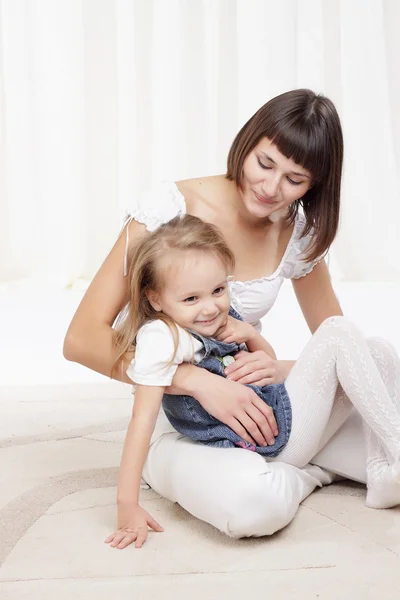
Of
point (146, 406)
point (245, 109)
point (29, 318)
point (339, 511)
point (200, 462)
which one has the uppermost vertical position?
point (245, 109)

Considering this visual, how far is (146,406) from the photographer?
4.80 feet

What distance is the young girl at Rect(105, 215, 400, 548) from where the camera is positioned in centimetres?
151

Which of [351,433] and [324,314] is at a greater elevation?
[324,314]

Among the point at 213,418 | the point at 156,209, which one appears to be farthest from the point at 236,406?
the point at 156,209

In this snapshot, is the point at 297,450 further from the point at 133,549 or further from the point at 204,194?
the point at 204,194

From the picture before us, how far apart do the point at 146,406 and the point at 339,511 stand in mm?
398

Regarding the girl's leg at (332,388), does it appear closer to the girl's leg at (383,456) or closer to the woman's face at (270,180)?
the girl's leg at (383,456)

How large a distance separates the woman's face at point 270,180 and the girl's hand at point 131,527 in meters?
0.62

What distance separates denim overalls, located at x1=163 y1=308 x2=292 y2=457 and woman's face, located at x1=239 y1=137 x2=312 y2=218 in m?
0.28

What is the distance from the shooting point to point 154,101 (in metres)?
3.80

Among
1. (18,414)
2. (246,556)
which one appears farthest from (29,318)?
(246,556)

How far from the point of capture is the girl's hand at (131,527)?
1371mm

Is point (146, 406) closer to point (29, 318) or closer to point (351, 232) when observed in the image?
point (29, 318)

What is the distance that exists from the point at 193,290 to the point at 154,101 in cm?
243
